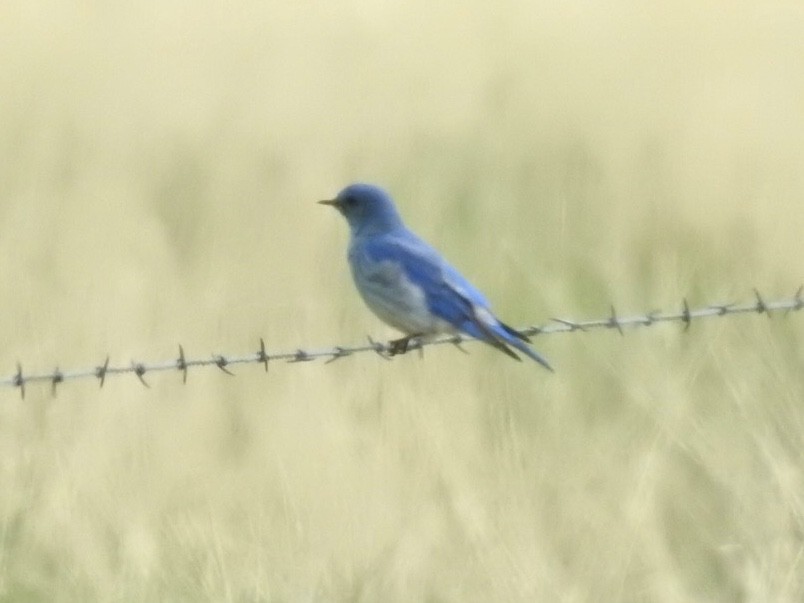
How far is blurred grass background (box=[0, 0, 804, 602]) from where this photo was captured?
4785 mm

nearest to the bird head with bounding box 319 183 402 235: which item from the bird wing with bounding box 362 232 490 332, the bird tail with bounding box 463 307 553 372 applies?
the bird wing with bounding box 362 232 490 332

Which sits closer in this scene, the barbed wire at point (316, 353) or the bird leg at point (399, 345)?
the barbed wire at point (316, 353)

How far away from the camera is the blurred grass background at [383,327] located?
4.79m

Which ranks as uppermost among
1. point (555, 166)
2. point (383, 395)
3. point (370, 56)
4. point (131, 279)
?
point (370, 56)

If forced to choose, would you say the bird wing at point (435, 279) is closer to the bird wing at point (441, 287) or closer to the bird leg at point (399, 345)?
the bird wing at point (441, 287)

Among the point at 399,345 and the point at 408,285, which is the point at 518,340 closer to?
the point at 408,285

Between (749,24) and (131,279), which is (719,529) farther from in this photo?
(749,24)

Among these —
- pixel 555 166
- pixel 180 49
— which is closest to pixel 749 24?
pixel 555 166

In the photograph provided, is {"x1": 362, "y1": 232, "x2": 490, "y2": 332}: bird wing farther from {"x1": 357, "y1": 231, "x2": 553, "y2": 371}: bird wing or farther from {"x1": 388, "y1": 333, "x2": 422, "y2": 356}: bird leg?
{"x1": 388, "y1": 333, "x2": 422, "y2": 356}: bird leg

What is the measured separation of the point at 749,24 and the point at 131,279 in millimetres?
3421

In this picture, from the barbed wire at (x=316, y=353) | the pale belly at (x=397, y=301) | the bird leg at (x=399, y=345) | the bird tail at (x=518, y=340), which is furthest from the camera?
the bird leg at (x=399, y=345)

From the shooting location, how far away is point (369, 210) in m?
5.22

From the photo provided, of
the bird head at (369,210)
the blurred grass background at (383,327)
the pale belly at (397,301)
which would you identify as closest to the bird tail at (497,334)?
the pale belly at (397,301)

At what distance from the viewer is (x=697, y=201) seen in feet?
20.6
